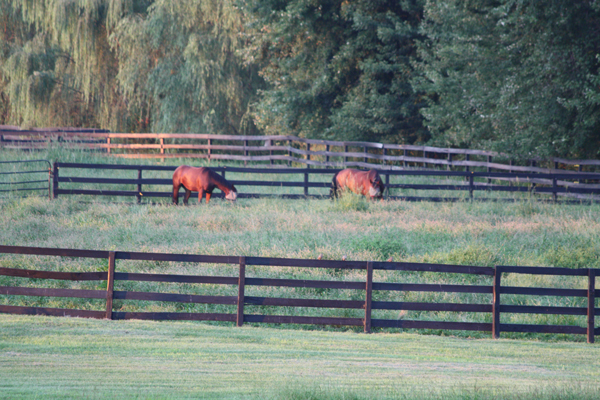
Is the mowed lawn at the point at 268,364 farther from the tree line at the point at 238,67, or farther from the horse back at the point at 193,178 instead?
the tree line at the point at 238,67

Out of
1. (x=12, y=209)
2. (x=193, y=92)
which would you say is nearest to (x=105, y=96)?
(x=193, y=92)

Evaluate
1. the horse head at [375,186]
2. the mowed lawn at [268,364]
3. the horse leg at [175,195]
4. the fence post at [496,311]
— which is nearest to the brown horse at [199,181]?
the horse leg at [175,195]

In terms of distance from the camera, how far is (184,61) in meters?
33.5

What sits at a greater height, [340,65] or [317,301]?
[340,65]

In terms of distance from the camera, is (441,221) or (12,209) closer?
(441,221)

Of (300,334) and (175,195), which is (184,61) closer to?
(175,195)

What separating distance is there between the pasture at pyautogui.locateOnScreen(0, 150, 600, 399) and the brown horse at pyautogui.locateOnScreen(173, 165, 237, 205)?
2.06 meters

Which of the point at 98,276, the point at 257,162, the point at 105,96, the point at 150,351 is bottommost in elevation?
the point at 150,351

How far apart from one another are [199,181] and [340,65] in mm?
13471

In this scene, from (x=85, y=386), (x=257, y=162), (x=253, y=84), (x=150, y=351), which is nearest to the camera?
(x=85, y=386)

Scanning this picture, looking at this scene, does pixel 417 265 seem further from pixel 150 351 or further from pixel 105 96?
pixel 105 96

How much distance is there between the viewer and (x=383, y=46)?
31453 millimetres

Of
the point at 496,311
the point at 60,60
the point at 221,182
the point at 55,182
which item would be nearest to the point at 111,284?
the point at 496,311

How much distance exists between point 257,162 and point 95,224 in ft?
58.9
